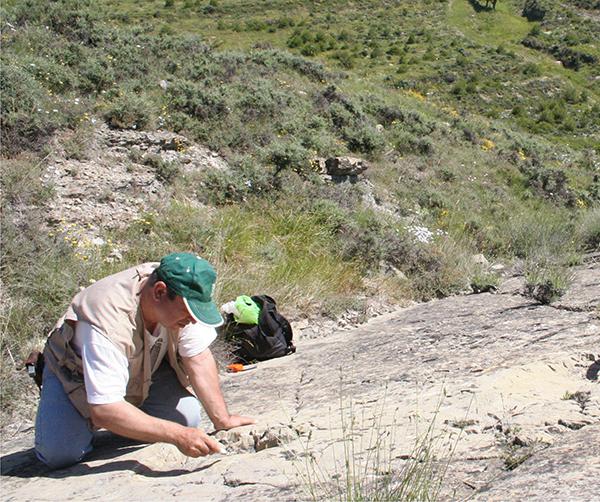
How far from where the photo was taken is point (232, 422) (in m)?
3.42

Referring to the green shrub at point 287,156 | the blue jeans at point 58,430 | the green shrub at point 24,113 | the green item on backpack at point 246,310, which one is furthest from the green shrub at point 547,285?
the green shrub at point 24,113

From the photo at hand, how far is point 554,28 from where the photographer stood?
42.5 m

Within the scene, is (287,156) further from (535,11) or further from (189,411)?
(535,11)

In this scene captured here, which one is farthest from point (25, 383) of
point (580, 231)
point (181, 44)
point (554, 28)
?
point (554, 28)

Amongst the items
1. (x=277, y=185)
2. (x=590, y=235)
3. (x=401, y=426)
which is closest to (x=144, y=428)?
(x=401, y=426)

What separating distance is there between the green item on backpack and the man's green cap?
213cm

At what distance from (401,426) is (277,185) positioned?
5.61 m

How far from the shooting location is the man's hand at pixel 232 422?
3.41 meters

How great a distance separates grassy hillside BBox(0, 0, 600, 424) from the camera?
246 inches

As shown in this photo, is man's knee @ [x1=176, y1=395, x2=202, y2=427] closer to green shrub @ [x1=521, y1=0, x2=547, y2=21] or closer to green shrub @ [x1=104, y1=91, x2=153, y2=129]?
green shrub @ [x1=104, y1=91, x2=153, y2=129]

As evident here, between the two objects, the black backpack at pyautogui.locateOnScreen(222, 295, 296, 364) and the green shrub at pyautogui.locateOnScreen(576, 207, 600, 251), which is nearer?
the black backpack at pyautogui.locateOnScreen(222, 295, 296, 364)

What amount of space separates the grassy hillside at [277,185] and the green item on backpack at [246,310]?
17.9 inches

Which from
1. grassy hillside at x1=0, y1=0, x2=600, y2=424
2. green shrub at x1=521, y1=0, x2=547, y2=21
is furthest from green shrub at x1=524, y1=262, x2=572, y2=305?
green shrub at x1=521, y1=0, x2=547, y2=21

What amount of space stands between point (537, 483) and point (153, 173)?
655 cm
